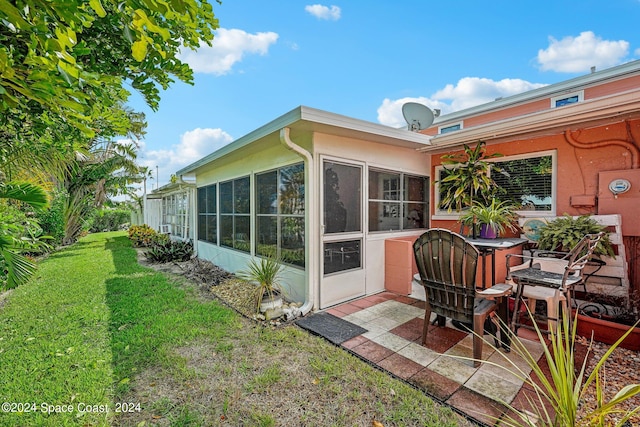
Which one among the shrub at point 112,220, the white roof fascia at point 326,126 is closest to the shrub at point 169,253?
the white roof fascia at point 326,126

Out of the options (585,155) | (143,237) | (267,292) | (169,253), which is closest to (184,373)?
(267,292)

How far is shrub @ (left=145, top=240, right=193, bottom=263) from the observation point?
827cm

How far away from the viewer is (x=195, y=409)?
223 cm

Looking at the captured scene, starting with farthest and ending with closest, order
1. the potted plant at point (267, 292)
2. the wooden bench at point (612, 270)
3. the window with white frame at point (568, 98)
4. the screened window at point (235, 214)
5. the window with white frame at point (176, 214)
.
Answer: the window with white frame at point (176, 214)
the window with white frame at point (568, 98)
the screened window at point (235, 214)
the potted plant at point (267, 292)
the wooden bench at point (612, 270)

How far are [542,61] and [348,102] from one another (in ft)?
20.5

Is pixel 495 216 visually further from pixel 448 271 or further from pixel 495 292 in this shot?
pixel 448 271

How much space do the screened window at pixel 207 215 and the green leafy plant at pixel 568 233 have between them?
709 cm

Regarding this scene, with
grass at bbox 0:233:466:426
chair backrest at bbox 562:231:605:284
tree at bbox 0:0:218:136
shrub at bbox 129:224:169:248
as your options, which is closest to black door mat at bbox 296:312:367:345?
grass at bbox 0:233:466:426

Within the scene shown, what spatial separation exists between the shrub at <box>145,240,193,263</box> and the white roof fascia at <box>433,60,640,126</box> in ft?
31.5

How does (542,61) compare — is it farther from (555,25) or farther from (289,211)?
(289,211)

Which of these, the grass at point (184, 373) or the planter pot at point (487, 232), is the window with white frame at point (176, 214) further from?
the planter pot at point (487, 232)

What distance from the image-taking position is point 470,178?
4.94 m

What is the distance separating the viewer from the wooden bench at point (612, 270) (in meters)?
3.66

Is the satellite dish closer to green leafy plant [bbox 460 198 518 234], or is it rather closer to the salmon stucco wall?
the salmon stucco wall
